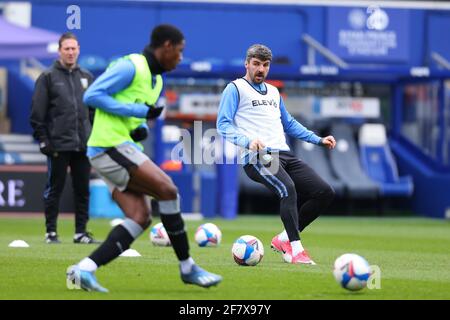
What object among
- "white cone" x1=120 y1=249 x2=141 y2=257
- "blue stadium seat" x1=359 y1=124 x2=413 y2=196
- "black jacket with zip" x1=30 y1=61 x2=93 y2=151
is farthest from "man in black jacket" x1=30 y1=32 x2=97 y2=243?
"blue stadium seat" x1=359 y1=124 x2=413 y2=196

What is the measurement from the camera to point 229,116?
12.2 m

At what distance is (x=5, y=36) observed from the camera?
77.0 feet

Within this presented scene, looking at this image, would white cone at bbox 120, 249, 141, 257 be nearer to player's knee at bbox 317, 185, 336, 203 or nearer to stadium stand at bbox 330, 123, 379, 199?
player's knee at bbox 317, 185, 336, 203

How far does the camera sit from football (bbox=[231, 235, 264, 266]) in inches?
467

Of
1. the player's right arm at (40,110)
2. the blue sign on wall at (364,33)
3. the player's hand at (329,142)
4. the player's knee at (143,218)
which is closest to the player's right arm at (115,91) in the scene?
the player's knee at (143,218)

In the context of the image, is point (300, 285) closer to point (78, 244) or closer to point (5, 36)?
point (78, 244)

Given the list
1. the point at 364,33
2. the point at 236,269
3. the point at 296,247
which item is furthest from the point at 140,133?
the point at 364,33

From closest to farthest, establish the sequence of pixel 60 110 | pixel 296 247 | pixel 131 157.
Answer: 1. pixel 131 157
2. pixel 296 247
3. pixel 60 110

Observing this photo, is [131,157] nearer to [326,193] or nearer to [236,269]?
[236,269]

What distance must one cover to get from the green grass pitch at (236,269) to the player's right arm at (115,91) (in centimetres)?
146

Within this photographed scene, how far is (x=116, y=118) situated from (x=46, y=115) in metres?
5.99

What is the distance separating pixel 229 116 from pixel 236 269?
1733 mm
